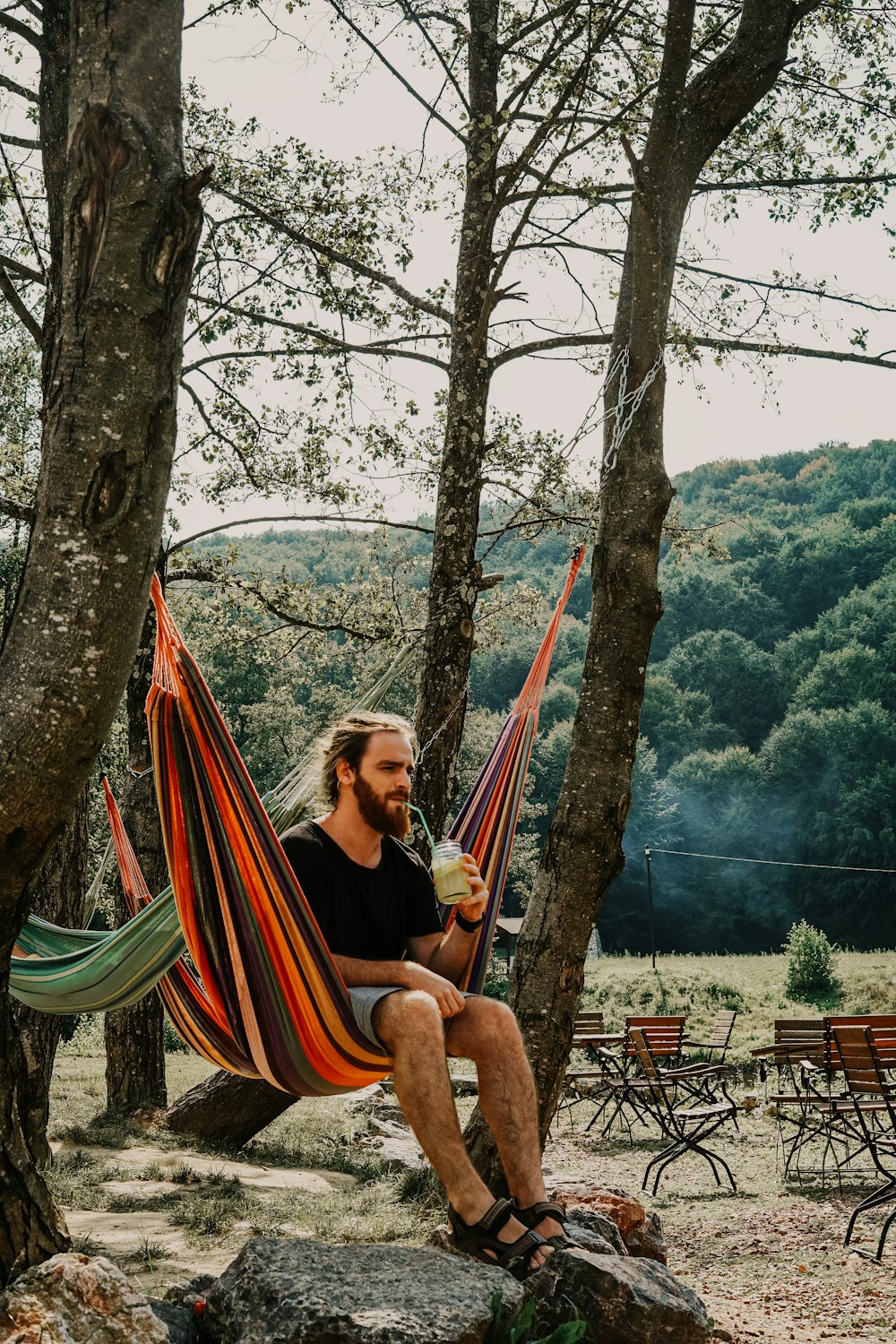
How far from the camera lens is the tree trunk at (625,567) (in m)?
2.96

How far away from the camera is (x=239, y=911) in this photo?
7.10 feet

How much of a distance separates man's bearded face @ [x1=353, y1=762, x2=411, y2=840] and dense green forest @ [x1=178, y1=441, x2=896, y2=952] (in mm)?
17010

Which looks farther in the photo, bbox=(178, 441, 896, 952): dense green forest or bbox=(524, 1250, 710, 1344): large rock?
bbox=(178, 441, 896, 952): dense green forest

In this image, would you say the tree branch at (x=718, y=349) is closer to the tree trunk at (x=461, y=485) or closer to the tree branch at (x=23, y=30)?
the tree trunk at (x=461, y=485)

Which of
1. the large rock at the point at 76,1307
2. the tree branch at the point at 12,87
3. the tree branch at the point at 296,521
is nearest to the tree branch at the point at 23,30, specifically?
the tree branch at the point at 12,87

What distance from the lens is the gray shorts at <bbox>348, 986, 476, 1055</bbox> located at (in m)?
2.09

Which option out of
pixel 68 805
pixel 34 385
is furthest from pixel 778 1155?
pixel 34 385

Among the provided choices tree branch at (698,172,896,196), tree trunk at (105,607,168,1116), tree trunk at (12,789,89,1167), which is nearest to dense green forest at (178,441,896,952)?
tree trunk at (105,607,168,1116)

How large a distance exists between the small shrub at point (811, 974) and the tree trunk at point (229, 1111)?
41.0ft

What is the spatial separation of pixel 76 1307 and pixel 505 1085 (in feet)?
2.71

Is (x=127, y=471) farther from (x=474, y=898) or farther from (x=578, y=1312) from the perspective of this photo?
(x=578, y=1312)

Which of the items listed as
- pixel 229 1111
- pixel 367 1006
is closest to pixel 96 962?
pixel 367 1006

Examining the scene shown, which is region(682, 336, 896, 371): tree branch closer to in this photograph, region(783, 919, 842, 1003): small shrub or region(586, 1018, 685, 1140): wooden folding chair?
region(586, 1018, 685, 1140): wooden folding chair

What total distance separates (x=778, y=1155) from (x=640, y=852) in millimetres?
26813
